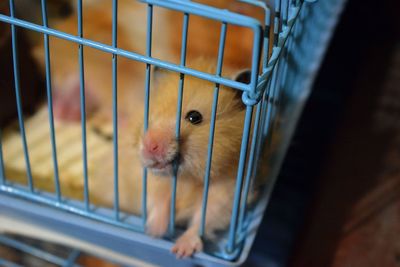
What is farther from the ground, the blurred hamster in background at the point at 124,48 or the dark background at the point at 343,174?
the blurred hamster in background at the point at 124,48

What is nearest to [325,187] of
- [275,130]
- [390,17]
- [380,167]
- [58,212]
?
[380,167]

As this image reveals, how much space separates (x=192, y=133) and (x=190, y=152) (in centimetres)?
3

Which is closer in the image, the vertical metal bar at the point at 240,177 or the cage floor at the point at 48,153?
the vertical metal bar at the point at 240,177

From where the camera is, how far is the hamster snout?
2.38 feet

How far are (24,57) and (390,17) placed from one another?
1.40 meters

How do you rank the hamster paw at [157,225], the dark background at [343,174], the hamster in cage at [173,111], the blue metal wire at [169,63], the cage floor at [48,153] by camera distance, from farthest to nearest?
the dark background at [343,174]
the cage floor at [48,153]
the hamster paw at [157,225]
the hamster in cage at [173,111]
the blue metal wire at [169,63]

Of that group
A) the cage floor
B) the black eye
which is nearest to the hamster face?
the black eye

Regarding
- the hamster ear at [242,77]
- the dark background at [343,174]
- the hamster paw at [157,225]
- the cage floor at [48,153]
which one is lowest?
the dark background at [343,174]

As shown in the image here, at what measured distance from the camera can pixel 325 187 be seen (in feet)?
4.53

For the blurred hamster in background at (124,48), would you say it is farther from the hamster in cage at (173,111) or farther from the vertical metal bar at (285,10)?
the vertical metal bar at (285,10)

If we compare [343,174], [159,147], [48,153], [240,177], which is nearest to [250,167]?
[240,177]

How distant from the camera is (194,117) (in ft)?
2.46

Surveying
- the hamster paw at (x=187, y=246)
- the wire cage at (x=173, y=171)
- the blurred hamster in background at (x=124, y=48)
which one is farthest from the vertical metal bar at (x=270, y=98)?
the blurred hamster in background at (x=124, y=48)

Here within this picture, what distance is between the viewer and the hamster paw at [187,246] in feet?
2.76
